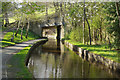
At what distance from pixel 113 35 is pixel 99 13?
668cm

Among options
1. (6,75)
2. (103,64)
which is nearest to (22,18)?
(103,64)

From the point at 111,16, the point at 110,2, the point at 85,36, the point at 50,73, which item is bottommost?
the point at 50,73

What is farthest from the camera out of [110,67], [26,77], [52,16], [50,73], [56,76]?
[52,16]

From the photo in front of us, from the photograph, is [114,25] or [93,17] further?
[93,17]

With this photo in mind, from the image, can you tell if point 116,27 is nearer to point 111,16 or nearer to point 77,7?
point 111,16

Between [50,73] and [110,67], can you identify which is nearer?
[50,73]

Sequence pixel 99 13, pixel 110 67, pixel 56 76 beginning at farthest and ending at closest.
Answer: pixel 99 13, pixel 110 67, pixel 56 76

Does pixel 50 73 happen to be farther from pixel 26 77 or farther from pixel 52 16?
pixel 52 16

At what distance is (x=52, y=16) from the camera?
174 ft

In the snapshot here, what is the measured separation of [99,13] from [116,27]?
689 centimetres

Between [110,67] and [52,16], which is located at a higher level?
[52,16]

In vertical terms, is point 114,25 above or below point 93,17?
below

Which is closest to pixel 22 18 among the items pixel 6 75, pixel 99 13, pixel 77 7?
pixel 77 7

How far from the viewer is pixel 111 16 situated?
1830 cm
